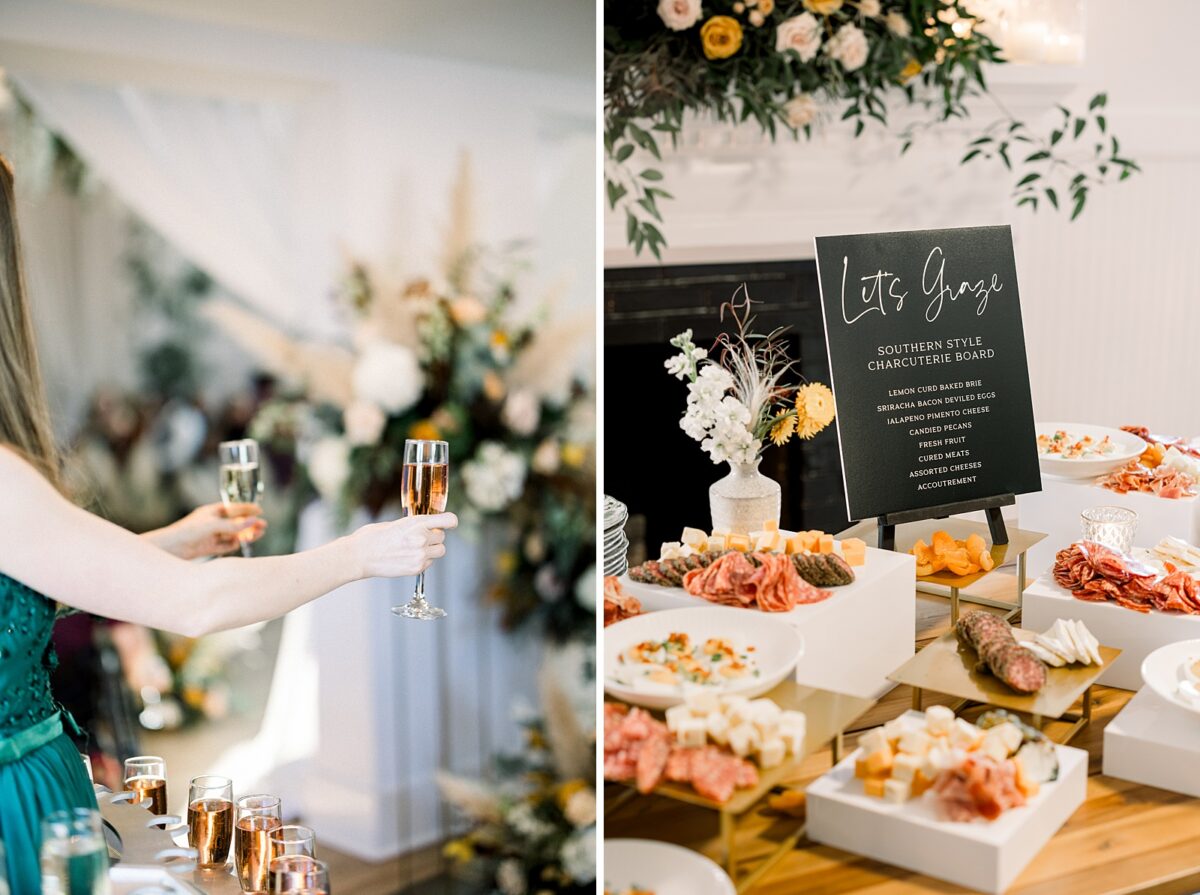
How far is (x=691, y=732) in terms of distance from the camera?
0.89m

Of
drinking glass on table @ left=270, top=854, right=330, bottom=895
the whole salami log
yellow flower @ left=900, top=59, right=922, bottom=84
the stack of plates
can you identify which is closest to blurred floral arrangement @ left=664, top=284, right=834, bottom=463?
the stack of plates

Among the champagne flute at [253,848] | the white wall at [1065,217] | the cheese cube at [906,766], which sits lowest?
the champagne flute at [253,848]

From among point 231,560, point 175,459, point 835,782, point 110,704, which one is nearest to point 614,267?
point 175,459

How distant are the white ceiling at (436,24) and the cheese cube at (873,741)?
9.43 ft

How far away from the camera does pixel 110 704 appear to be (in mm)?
2885

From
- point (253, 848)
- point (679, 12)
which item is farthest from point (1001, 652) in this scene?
point (679, 12)

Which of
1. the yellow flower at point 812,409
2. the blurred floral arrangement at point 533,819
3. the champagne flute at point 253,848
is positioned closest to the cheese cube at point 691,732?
the yellow flower at point 812,409

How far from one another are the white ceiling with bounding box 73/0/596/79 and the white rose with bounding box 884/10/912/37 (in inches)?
35.6

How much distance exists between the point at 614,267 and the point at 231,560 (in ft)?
7.24

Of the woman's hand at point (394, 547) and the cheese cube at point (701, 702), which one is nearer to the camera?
the cheese cube at point (701, 702)

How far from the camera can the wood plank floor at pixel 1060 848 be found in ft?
2.80

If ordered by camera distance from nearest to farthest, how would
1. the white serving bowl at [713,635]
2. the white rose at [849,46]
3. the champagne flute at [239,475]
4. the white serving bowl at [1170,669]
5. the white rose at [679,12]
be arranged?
the white serving bowl at [713,635] → the white serving bowl at [1170,669] → the champagne flute at [239,475] → the white rose at [679,12] → the white rose at [849,46]

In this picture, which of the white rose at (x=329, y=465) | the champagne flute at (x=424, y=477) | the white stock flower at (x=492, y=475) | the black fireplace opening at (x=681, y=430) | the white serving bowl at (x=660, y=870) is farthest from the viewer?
the black fireplace opening at (x=681, y=430)

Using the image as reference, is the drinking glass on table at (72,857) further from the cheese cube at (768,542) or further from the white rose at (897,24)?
the white rose at (897,24)
